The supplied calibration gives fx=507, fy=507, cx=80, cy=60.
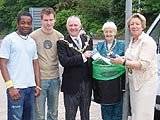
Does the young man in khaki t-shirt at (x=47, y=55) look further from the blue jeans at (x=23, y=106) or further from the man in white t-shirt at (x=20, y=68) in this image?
the blue jeans at (x=23, y=106)

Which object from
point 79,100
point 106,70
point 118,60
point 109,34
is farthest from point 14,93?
point 109,34

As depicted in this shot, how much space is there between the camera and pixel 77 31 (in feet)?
22.5

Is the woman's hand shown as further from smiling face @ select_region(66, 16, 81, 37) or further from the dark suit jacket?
smiling face @ select_region(66, 16, 81, 37)

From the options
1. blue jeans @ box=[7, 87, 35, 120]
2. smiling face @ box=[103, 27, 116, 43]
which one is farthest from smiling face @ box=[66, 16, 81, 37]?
blue jeans @ box=[7, 87, 35, 120]

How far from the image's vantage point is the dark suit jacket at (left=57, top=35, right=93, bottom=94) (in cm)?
679

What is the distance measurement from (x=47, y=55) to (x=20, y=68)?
2.25ft

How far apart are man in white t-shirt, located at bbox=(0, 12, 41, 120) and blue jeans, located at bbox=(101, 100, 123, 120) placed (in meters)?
1.03

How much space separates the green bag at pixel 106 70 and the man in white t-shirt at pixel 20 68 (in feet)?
2.67

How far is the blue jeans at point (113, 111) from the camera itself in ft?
23.0

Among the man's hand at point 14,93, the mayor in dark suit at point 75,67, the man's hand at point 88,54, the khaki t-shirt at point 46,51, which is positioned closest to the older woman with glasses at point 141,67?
the man's hand at point 88,54

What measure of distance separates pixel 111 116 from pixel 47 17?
64.9 inches

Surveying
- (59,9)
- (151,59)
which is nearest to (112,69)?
(151,59)

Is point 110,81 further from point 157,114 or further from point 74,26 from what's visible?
point 157,114

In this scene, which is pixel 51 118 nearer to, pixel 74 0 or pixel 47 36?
pixel 47 36
